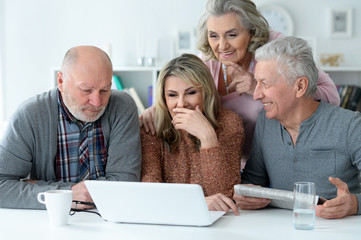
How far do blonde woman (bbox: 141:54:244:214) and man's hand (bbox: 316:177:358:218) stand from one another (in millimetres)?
474

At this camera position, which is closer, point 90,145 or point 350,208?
point 350,208

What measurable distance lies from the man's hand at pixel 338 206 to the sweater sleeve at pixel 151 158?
0.70m

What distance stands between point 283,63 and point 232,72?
39 centimetres

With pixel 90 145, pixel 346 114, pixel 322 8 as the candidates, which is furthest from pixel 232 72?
pixel 322 8

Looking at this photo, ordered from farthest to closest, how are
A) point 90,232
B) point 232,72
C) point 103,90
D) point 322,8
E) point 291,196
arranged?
1. point 322,8
2. point 232,72
3. point 103,90
4. point 291,196
5. point 90,232

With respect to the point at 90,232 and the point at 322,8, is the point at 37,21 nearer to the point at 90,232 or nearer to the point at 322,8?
the point at 322,8

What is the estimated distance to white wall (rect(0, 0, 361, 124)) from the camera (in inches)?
193

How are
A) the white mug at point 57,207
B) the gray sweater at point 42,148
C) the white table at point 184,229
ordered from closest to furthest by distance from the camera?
the white table at point 184,229 → the white mug at point 57,207 → the gray sweater at point 42,148

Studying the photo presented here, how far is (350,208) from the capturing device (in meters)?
1.77

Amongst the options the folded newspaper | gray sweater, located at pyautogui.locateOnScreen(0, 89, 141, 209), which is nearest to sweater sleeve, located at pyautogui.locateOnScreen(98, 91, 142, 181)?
gray sweater, located at pyautogui.locateOnScreen(0, 89, 141, 209)

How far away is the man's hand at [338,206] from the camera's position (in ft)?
5.68

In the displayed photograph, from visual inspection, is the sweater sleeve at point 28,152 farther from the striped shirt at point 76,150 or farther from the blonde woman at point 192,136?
the blonde woman at point 192,136

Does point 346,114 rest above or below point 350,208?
above

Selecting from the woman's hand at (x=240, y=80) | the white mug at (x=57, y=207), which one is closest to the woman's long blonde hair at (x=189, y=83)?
the woman's hand at (x=240, y=80)
